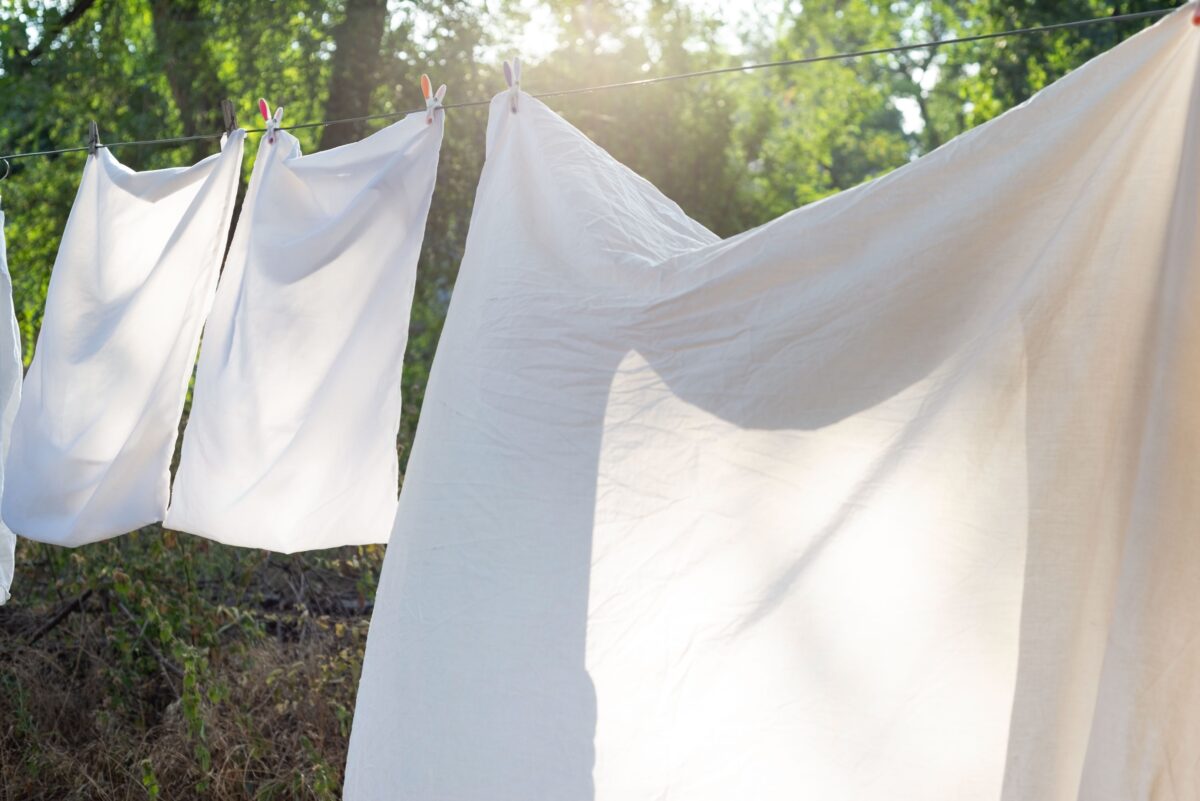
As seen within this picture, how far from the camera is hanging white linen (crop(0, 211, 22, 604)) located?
2760 millimetres

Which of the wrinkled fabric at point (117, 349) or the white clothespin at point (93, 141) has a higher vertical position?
the white clothespin at point (93, 141)

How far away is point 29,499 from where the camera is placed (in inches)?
98.1

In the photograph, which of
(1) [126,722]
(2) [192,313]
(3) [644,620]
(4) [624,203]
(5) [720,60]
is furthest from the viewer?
(5) [720,60]

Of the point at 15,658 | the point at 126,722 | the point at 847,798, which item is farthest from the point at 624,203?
the point at 15,658

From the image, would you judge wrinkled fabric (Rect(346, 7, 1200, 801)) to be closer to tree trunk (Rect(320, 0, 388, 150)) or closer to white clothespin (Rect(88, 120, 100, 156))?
white clothespin (Rect(88, 120, 100, 156))

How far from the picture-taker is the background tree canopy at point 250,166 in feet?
11.2

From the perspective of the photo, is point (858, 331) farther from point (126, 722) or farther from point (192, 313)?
point (126, 722)

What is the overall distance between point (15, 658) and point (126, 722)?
45 cm

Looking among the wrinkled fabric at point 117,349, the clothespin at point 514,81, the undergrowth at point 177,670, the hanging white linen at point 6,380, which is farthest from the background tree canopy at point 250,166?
the clothespin at point 514,81

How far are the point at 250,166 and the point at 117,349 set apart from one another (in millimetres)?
4257

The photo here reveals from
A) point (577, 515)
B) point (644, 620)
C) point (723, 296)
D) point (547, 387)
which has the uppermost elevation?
point (723, 296)

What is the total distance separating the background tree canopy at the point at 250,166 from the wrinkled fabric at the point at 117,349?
901 millimetres

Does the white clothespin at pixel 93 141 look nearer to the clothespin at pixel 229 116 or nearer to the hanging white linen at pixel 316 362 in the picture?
the clothespin at pixel 229 116

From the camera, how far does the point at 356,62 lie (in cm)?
549
